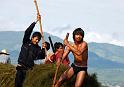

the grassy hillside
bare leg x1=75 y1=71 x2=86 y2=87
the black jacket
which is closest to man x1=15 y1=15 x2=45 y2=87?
the black jacket

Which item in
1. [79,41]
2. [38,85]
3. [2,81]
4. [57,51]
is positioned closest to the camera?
[79,41]

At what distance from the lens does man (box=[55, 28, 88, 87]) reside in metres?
11.8

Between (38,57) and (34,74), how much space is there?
647mm

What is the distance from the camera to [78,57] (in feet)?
39.5

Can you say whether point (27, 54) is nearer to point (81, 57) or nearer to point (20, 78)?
point (20, 78)

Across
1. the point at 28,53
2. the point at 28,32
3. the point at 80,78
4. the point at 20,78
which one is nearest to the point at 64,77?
the point at 80,78

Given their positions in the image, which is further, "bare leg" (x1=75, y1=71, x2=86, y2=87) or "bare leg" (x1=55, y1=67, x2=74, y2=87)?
"bare leg" (x1=55, y1=67, x2=74, y2=87)

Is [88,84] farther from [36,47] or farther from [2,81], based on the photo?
[2,81]

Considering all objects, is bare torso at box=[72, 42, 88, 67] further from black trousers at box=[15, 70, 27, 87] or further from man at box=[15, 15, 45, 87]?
black trousers at box=[15, 70, 27, 87]

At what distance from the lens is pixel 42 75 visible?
13219 mm

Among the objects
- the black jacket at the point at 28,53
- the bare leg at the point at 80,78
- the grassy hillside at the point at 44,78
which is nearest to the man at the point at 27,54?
the black jacket at the point at 28,53

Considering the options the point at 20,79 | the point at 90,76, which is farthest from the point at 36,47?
the point at 90,76

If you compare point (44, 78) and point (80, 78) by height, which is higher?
point (80, 78)

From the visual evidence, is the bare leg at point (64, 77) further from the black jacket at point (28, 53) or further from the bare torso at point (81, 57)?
the black jacket at point (28, 53)
